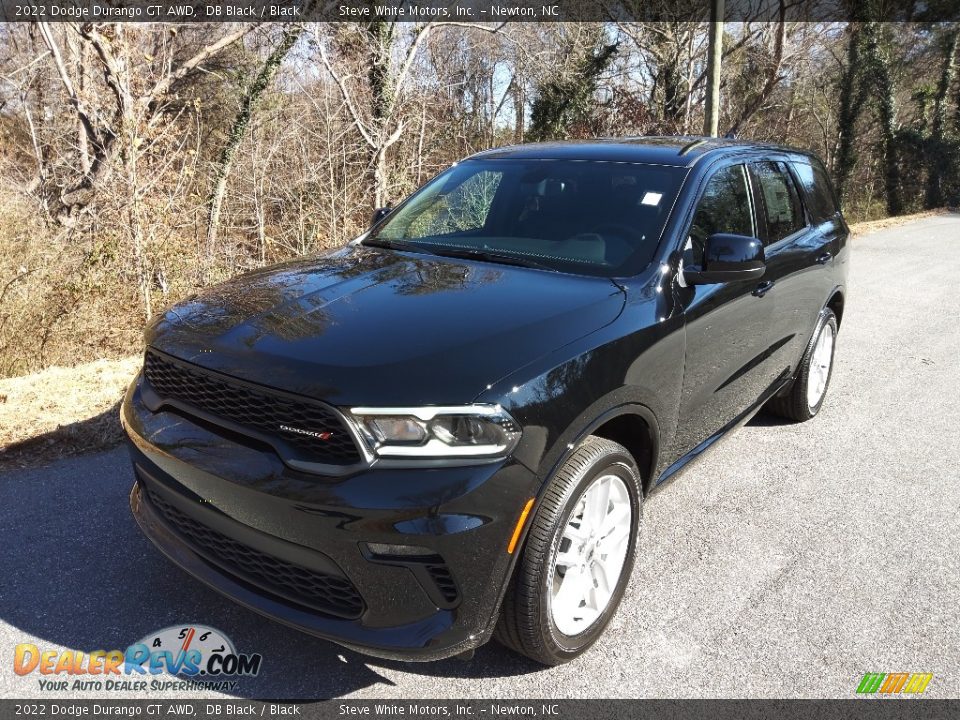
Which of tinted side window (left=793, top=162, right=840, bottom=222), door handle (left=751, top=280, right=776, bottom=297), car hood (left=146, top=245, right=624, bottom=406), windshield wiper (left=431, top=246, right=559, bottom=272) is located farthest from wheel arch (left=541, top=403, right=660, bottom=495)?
tinted side window (left=793, top=162, right=840, bottom=222)

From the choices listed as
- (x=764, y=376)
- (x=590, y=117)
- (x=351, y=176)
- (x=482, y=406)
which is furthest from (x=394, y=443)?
(x=590, y=117)

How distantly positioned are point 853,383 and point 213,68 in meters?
15.9

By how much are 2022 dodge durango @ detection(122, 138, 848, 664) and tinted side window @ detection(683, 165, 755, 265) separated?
0.02 m

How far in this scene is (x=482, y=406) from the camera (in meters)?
2.28

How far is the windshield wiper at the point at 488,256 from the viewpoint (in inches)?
132

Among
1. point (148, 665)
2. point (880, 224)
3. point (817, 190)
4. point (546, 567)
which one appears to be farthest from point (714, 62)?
point (148, 665)

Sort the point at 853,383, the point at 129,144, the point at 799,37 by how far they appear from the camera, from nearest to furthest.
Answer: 1. the point at 853,383
2. the point at 129,144
3. the point at 799,37

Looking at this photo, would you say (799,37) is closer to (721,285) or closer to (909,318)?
(909,318)

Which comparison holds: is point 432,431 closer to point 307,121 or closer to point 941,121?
point 307,121

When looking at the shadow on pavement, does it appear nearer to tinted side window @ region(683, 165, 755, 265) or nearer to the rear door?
tinted side window @ region(683, 165, 755, 265)

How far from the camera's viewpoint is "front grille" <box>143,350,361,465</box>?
89.3 inches

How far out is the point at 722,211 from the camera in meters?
3.72

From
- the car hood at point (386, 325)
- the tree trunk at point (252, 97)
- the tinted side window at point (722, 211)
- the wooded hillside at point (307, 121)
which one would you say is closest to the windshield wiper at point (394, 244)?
the car hood at point (386, 325)

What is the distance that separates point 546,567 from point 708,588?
117 centimetres
